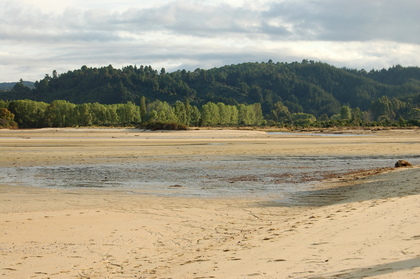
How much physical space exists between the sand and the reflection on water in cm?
249

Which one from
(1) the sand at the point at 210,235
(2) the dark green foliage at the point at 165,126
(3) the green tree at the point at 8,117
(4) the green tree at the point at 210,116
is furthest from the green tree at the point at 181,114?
(1) the sand at the point at 210,235

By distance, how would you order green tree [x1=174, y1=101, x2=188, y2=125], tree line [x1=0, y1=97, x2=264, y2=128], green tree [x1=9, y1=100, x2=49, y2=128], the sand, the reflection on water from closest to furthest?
the sand
the reflection on water
tree line [x1=0, y1=97, x2=264, y2=128]
green tree [x1=9, y1=100, x2=49, y2=128]
green tree [x1=174, y1=101, x2=188, y2=125]

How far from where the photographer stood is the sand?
7883 mm

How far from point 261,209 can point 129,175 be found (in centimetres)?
1181

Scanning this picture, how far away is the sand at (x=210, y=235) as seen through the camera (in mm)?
7883

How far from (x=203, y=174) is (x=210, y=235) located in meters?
14.4

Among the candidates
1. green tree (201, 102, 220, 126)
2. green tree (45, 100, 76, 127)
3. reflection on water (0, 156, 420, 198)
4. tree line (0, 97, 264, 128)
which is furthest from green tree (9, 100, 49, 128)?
reflection on water (0, 156, 420, 198)

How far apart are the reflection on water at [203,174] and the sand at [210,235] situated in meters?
2.49

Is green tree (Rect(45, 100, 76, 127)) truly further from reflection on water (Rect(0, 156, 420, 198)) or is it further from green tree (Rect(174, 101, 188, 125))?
reflection on water (Rect(0, 156, 420, 198))

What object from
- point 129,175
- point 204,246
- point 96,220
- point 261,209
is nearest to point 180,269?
point 204,246

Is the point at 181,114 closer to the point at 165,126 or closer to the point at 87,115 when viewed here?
the point at 165,126

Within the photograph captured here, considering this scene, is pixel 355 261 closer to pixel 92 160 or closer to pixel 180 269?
pixel 180 269

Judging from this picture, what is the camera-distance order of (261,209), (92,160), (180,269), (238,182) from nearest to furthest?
1. (180,269)
2. (261,209)
3. (238,182)
4. (92,160)

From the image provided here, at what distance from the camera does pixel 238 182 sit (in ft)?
73.3
